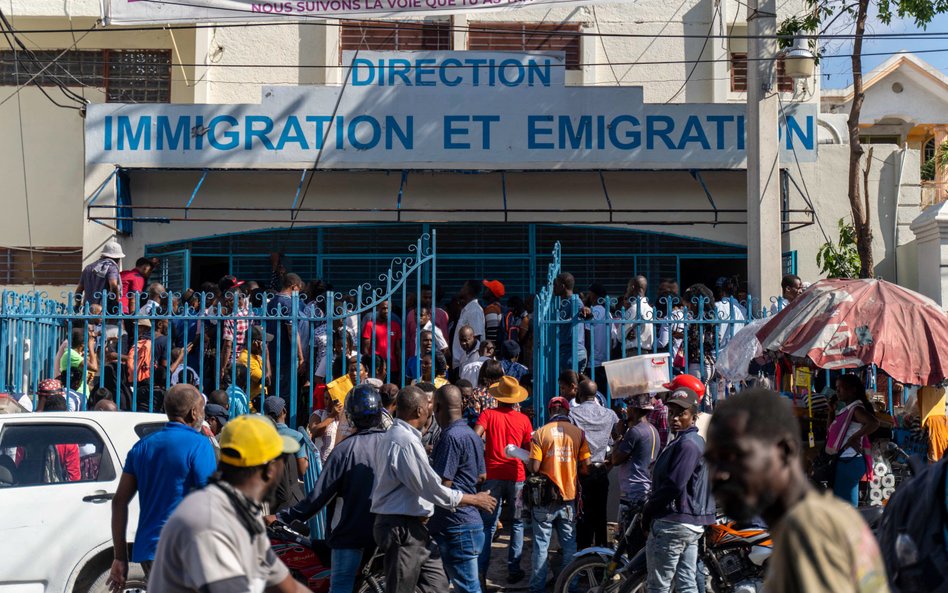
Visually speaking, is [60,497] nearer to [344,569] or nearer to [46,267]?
[344,569]

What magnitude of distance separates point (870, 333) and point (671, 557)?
2.54 meters

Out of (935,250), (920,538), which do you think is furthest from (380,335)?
(920,538)

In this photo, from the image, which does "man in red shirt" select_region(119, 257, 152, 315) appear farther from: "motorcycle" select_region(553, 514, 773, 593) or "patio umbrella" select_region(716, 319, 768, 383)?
"motorcycle" select_region(553, 514, 773, 593)

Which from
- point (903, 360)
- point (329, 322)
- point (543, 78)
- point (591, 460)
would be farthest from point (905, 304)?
point (543, 78)

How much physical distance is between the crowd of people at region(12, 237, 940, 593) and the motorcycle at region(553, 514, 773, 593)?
0.54 ft

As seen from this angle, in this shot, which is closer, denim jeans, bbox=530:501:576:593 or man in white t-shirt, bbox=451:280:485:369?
denim jeans, bbox=530:501:576:593

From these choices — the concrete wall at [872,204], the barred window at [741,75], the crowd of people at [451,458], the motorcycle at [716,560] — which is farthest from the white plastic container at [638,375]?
the barred window at [741,75]

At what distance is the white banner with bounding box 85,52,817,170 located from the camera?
14.7 meters

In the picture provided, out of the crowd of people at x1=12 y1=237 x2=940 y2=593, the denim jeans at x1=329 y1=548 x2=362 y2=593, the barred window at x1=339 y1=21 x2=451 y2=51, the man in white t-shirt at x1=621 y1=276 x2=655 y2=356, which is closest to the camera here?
the crowd of people at x1=12 y1=237 x2=940 y2=593

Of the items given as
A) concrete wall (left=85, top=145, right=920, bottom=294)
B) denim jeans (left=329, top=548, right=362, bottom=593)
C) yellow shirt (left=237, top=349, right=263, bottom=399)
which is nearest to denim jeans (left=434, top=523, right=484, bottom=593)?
denim jeans (left=329, top=548, right=362, bottom=593)

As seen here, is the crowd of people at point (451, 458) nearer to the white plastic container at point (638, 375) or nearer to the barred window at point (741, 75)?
the white plastic container at point (638, 375)

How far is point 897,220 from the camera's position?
1548 cm

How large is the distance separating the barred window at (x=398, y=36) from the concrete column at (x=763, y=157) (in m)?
5.71

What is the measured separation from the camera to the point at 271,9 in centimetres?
1241
